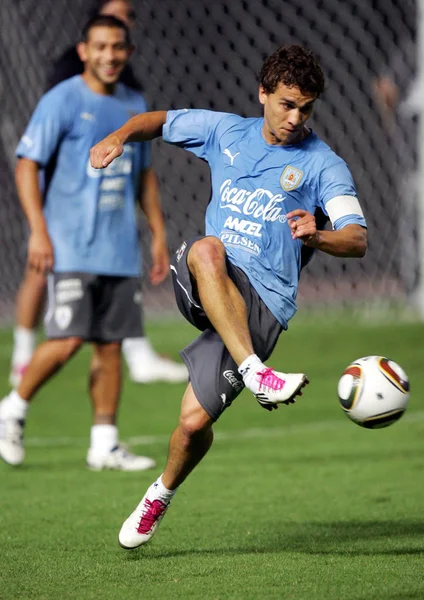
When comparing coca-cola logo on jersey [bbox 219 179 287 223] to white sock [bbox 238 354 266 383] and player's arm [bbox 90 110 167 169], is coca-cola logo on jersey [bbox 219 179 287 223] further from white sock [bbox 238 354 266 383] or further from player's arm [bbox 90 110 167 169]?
white sock [bbox 238 354 266 383]

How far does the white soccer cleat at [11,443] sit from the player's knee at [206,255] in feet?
7.90

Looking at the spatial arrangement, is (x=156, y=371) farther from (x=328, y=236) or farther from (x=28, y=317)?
(x=328, y=236)

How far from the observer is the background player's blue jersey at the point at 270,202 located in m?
4.54

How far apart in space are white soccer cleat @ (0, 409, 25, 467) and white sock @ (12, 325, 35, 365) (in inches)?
76.9

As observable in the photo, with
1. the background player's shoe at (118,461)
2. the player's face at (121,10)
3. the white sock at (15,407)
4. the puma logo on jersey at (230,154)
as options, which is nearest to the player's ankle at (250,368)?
the puma logo on jersey at (230,154)

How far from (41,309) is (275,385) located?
4.78m

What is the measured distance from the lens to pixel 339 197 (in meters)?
4.39

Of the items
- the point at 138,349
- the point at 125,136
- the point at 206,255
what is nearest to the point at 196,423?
the point at 206,255

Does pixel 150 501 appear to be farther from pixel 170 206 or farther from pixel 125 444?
pixel 170 206

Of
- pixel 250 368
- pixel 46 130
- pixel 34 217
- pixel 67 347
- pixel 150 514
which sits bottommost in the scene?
pixel 67 347

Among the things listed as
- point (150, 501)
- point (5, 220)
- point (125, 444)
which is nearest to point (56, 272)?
point (125, 444)

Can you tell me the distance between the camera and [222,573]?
4090mm

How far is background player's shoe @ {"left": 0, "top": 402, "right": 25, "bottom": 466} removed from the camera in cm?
643

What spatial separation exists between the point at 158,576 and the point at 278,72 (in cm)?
187
